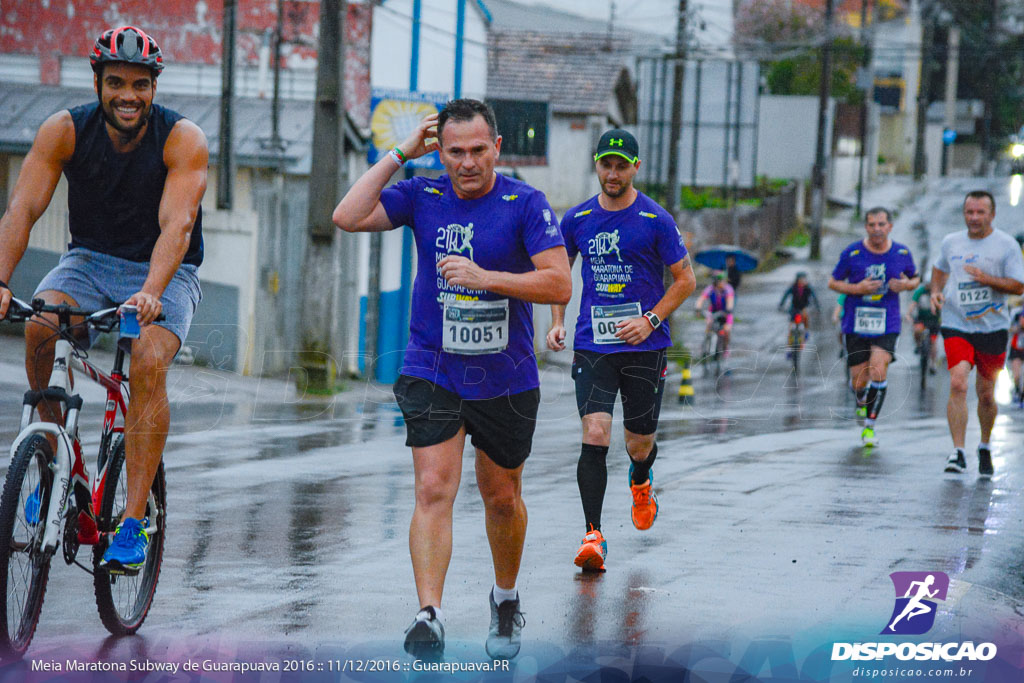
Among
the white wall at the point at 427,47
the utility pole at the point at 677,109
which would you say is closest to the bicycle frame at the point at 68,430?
the white wall at the point at 427,47

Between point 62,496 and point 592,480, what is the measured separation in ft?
9.77

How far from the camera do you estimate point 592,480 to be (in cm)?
701

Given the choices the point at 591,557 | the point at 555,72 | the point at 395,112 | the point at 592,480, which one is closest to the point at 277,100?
the point at 395,112

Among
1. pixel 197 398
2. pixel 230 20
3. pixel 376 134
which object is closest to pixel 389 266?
pixel 376 134

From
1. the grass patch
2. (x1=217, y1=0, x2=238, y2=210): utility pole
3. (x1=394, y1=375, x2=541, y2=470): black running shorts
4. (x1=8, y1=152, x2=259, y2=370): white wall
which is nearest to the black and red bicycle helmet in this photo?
(x1=394, y1=375, x2=541, y2=470): black running shorts

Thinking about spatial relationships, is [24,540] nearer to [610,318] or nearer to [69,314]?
[69,314]

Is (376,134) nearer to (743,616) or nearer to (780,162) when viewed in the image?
(743,616)

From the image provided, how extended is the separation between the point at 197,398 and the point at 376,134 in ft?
21.1

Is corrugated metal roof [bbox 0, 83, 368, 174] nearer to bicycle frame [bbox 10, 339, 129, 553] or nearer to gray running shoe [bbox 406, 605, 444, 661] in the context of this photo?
bicycle frame [bbox 10, 339, 129, 553]

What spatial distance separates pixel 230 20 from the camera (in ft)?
59.6

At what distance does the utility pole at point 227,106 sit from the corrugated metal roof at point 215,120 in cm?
86

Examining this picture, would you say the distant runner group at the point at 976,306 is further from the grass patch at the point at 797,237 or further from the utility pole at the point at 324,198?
the grass patch at the point at 797,237

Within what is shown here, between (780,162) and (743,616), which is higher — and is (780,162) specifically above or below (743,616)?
above

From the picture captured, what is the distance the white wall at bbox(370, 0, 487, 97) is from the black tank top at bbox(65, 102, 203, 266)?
17005 mm
